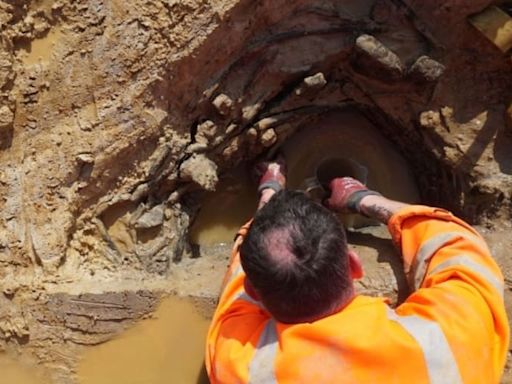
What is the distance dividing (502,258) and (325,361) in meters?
0.84

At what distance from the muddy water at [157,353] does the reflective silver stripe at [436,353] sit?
2.42 ft

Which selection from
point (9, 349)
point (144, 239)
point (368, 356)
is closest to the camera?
point (368, 356)

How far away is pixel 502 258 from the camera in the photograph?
201 centimetres

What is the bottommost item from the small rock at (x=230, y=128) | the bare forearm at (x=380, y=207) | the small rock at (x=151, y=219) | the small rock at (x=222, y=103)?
the small rock at (x=151, y=219)

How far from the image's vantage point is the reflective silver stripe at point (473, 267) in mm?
1605

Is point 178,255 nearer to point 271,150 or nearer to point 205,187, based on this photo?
point 205,187

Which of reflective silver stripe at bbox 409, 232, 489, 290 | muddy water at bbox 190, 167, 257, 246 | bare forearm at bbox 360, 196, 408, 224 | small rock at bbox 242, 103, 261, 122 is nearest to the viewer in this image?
reflective silver stripe at bbox 409, 232, 489, 290

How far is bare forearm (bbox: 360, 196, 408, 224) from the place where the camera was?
190 cm

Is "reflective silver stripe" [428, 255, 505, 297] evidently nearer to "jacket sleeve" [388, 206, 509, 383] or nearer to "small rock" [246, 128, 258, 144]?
"jacket sleeve" [388, 206, 509, 383]

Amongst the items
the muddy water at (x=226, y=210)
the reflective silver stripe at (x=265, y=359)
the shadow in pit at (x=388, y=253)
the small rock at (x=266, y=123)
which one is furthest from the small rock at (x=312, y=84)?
the reflective silver stripe at (x=265, y=359)

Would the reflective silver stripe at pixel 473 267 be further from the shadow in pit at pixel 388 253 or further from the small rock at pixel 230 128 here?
the small rock at pixel 230 128

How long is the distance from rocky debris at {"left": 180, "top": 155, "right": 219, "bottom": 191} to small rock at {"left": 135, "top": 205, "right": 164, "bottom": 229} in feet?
0.41

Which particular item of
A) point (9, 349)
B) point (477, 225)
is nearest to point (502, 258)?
point (477, 225)

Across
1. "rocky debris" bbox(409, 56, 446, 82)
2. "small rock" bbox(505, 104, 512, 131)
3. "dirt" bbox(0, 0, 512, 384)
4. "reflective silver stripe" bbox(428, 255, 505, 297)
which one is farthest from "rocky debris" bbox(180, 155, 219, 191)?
"small rock" bbox(505, 104, 512, 131)
